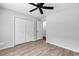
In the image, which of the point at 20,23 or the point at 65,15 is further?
the point at 20,23

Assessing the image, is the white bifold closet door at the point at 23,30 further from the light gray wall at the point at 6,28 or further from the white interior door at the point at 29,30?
the light gray wall at the point at 6,28

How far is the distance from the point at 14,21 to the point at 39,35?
2.87 metres

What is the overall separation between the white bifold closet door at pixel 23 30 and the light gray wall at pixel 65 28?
1474 mm

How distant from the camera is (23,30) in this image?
434 centimetres

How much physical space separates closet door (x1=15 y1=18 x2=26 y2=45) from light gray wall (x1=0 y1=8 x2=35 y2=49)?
316 mm

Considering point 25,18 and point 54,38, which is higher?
point 25,18

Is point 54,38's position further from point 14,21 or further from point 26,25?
point 14,21

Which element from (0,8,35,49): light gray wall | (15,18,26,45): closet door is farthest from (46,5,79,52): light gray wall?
(0,8,35,49): light gray wall

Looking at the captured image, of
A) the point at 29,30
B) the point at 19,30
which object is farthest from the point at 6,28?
the point at 29,30

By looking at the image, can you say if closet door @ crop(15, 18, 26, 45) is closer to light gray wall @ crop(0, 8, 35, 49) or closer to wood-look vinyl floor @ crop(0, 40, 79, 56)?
light gray wall @ crop(0, 8, 35, 49)

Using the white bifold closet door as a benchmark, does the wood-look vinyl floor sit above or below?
→ below

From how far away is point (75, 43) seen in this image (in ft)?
9.43

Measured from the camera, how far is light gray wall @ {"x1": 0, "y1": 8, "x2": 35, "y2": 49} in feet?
10.2

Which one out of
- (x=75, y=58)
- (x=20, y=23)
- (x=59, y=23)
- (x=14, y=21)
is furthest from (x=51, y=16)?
(x=75, y=58)
